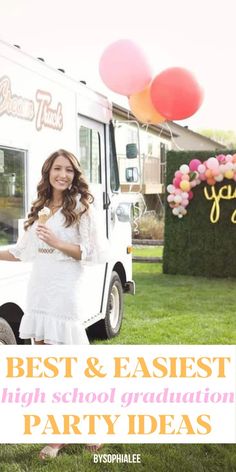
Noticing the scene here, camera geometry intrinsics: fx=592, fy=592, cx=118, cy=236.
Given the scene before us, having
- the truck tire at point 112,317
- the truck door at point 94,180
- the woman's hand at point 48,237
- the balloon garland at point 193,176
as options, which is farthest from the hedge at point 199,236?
the woman's hand at point 48,237

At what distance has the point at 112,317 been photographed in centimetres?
637

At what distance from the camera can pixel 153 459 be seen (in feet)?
11.5

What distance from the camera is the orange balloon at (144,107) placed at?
7.69 metres

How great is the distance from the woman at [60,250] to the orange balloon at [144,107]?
4.63 meters

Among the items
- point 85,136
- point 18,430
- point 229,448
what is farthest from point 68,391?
point 85,136

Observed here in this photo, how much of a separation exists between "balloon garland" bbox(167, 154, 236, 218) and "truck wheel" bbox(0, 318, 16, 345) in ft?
23.7

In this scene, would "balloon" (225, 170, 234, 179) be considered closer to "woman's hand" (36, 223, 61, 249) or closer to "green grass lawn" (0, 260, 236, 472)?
"green grass lawn" (0, 260, 236, 472)

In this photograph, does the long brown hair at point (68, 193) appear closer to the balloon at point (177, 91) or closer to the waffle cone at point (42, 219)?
the waffle cone at point (42, 219)

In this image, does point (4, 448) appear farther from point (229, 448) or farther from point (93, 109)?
point (93, 109)

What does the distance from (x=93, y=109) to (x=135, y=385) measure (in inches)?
127

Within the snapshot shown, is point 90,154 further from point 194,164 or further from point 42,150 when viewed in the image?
point 194,164

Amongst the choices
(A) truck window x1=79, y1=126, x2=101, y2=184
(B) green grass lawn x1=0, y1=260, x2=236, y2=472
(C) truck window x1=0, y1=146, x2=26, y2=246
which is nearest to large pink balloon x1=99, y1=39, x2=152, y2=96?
(A) truck window x1=79, y1=126, x2=101, y2=184

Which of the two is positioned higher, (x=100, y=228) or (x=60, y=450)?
(x=100, y=228)

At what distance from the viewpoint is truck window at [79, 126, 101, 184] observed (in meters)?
5.48
